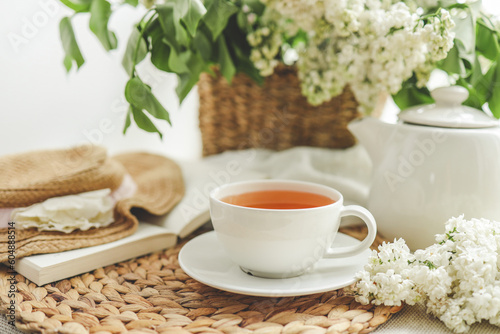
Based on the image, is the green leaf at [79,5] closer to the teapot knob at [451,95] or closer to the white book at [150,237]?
the white book at [150,237]

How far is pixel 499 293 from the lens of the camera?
419 millimetres

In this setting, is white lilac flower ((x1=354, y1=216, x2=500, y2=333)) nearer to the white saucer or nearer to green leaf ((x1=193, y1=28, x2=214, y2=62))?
the white saucer

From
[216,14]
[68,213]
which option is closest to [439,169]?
[216,14]

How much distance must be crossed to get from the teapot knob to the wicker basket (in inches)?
10.2

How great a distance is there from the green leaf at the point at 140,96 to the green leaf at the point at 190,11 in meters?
0.09

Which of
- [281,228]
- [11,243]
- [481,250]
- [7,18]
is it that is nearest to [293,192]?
[281,228]

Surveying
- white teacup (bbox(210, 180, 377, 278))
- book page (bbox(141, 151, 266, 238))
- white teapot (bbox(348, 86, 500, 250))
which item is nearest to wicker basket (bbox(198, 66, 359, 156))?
book page (bbox(141, 151, 266, 238))

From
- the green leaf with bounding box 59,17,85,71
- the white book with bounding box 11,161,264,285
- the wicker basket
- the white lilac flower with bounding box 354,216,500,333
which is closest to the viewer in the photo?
the white lilac flower with bounding box 354,216,500,333

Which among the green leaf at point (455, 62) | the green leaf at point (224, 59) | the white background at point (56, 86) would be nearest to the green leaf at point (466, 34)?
the green leaf at point (455, 62)

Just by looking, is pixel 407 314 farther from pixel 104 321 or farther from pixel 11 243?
pixel 11 243

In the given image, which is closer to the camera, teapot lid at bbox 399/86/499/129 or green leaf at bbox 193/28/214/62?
teapot lid at bbox 399/86/499/129

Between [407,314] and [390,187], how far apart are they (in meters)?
0.18

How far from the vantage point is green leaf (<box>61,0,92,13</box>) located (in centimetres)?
62

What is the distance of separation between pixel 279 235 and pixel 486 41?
0.42m
